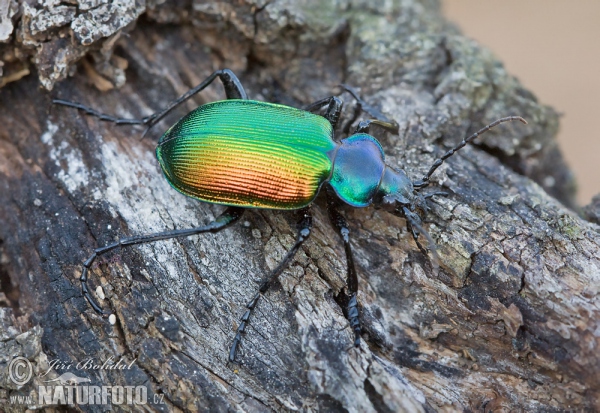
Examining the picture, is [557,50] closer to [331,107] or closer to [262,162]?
[331,107]

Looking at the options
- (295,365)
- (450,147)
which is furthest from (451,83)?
(295,365)

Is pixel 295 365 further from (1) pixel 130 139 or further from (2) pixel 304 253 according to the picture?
(1) pixel 130 139

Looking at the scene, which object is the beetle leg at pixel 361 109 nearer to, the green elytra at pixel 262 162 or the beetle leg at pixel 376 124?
the beetle leg at pixel 376 124

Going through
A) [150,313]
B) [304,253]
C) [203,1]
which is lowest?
[150,313]

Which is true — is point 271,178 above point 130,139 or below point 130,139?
above

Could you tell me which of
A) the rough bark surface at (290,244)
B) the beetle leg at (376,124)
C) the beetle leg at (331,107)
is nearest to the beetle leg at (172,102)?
the rough bark surface at (290,244)

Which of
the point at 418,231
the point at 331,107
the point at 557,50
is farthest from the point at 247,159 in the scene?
the point at 557,50

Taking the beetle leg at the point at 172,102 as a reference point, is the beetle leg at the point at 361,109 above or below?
above
